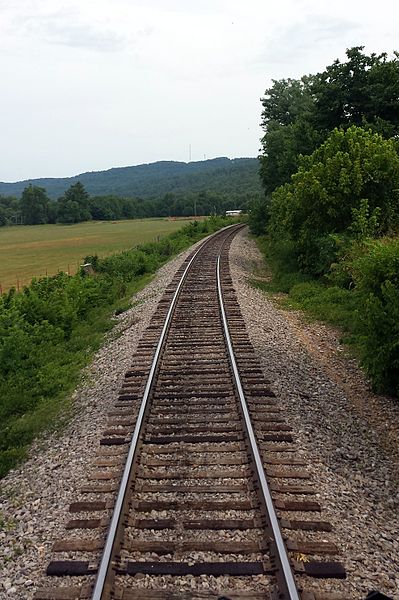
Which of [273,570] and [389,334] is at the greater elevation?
[389,334]

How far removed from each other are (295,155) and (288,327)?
18301 millimetres

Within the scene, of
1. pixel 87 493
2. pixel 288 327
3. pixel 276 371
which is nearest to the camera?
pixel 87 493

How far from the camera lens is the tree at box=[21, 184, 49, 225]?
161m

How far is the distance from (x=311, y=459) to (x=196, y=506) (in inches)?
70.4

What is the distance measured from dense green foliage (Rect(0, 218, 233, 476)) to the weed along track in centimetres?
Answer: 152

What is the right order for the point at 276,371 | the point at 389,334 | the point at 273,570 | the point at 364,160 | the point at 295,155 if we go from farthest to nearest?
the point at 295,155
the point at 364,160
the point at 276,371
the point at 389,334
the point at 273,570

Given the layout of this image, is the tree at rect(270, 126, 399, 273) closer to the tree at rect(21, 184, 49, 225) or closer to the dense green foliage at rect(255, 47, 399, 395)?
the dense green foliage at rect(255, 47, 399, 395)

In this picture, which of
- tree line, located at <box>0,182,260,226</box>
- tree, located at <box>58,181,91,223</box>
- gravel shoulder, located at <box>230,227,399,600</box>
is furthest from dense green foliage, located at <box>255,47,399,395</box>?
tree, located at <box>58,181,91,223</box>

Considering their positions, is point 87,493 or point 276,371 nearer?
point 87,493

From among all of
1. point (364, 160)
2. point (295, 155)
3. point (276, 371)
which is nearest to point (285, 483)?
point (276, 371)

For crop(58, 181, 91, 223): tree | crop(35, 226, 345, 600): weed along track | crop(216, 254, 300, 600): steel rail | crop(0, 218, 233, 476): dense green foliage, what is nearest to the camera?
crop(216, 254, 300, 600): steel rail

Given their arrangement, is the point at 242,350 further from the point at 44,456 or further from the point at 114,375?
the point at 44,456

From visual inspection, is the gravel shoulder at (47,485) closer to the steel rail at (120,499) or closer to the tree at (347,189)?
the steel rail at (120,499)

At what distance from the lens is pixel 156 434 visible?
289 inches
